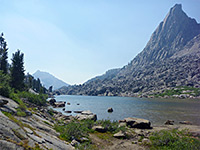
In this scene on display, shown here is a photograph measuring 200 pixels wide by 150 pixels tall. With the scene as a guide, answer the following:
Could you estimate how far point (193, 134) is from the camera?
2195cm

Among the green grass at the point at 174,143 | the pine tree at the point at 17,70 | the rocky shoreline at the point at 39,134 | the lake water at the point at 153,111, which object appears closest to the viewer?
the rocky shoreline at the point at 39,134

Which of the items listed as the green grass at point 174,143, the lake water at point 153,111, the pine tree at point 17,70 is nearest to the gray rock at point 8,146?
the green grass at point 174,143

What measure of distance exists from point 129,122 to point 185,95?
415ft

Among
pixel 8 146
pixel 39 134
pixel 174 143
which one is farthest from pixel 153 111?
pixel 8 146

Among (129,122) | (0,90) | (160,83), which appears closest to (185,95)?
(160,83)

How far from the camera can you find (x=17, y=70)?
5222cm

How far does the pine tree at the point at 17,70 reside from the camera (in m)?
51.2

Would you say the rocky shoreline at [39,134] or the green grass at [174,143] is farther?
the green grass at [174,143]

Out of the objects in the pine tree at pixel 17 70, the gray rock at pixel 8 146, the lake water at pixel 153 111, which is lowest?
the lake water at pixel 153 111

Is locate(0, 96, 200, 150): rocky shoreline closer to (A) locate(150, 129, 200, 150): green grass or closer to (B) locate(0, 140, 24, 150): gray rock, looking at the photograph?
(B) locate(0, 140, 24, 150): gray rock

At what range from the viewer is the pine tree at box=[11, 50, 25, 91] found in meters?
51.2

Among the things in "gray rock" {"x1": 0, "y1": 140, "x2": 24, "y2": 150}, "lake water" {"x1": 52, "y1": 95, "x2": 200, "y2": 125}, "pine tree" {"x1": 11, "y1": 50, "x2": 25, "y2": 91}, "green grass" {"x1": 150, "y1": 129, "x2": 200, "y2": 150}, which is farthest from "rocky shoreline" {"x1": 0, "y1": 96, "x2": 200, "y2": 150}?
"pine tree" {"x1": 11, "y1": 50, "x2": 25, "y2": 91}

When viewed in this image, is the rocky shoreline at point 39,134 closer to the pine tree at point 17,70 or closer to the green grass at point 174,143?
the green grass at point 174,143

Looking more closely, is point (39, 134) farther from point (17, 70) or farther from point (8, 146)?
point (17, 70)
